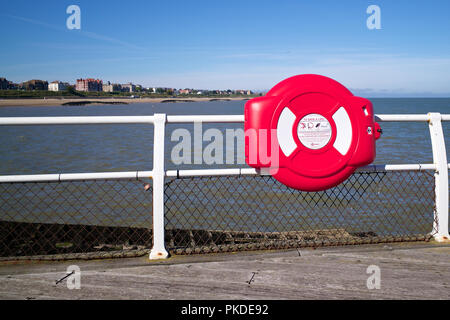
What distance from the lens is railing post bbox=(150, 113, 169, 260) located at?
8.48ft

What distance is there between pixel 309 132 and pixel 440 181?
112 cm

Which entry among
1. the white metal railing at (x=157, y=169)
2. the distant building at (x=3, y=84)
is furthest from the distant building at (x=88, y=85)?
the white metal railing at (x=157, y=169)

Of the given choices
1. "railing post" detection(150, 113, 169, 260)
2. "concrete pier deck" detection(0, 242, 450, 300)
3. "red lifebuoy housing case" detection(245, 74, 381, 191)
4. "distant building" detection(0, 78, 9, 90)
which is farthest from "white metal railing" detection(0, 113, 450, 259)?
"distant building" detection(0, 78, 9, 90)

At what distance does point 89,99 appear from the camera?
124125 millimetres

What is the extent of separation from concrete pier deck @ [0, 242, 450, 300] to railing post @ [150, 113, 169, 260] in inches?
3.4

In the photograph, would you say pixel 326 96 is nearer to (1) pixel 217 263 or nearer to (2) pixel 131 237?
(1) pixel 217 263

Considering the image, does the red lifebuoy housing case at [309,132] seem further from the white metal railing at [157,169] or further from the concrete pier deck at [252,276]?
the concrete pier deck at [252,276]

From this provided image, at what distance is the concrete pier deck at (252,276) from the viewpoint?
2.11 metres

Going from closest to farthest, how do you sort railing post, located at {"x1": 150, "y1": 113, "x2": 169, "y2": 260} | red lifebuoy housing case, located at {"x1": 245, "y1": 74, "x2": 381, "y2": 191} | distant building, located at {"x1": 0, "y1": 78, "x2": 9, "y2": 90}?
1. red lifebuoy housing case, located at {"x1": 245, "y1": 74, "x2": 381, "y2": 191}
2. railing post, located at {"x1": 150, "y1": 113, "x2": 169, "y2": 260}
3. distant building, located at {"x1": 0, "y1": 78, "x2": 9, "y2": 90}

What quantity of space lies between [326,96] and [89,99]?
130183 millimetres

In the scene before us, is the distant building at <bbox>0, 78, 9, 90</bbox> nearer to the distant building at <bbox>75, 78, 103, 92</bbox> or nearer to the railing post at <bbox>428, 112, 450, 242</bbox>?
the distant building at <bbox>75, 78, 103, 92</bbox>

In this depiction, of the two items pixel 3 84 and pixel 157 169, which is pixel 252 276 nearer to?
pixel 157 169

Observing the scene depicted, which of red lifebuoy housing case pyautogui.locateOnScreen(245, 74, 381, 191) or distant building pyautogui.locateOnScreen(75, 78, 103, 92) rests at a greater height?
distant building pyautogui.locateOnScreen(75, 78, 103, 92)
